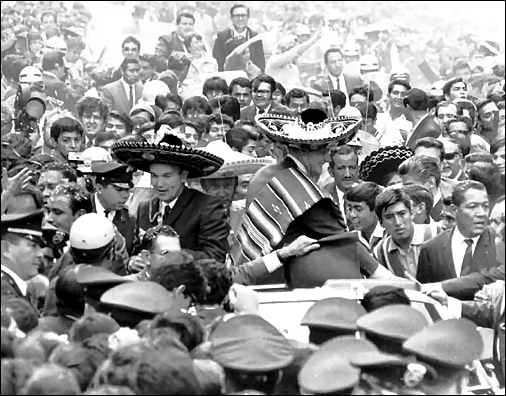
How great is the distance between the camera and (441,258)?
6.12 m

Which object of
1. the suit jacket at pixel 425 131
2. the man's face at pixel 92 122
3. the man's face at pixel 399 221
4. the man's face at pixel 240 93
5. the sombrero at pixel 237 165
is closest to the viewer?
the man's face at pixel 399 221

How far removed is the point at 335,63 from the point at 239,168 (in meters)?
2.69

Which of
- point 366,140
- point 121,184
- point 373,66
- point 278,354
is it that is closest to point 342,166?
point 366,140

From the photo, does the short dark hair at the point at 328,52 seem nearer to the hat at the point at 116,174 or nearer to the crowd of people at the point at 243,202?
the crowd of people at the point at 243,202

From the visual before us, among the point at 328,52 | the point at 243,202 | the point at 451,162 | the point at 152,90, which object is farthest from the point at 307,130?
the point at 328,52

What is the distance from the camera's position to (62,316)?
5.00 metres

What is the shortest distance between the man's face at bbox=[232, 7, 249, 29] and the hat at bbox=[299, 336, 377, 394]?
4057mm

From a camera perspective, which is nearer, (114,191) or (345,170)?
(114,191)

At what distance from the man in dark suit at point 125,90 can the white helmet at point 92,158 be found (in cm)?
203

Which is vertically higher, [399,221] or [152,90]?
[399,221]

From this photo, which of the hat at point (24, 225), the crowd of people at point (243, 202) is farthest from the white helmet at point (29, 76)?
the hat at point (24, 225)

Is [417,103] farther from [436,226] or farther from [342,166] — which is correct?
[436,226]

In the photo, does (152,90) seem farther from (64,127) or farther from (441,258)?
(441,258)

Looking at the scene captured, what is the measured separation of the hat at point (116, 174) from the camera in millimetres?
6723
